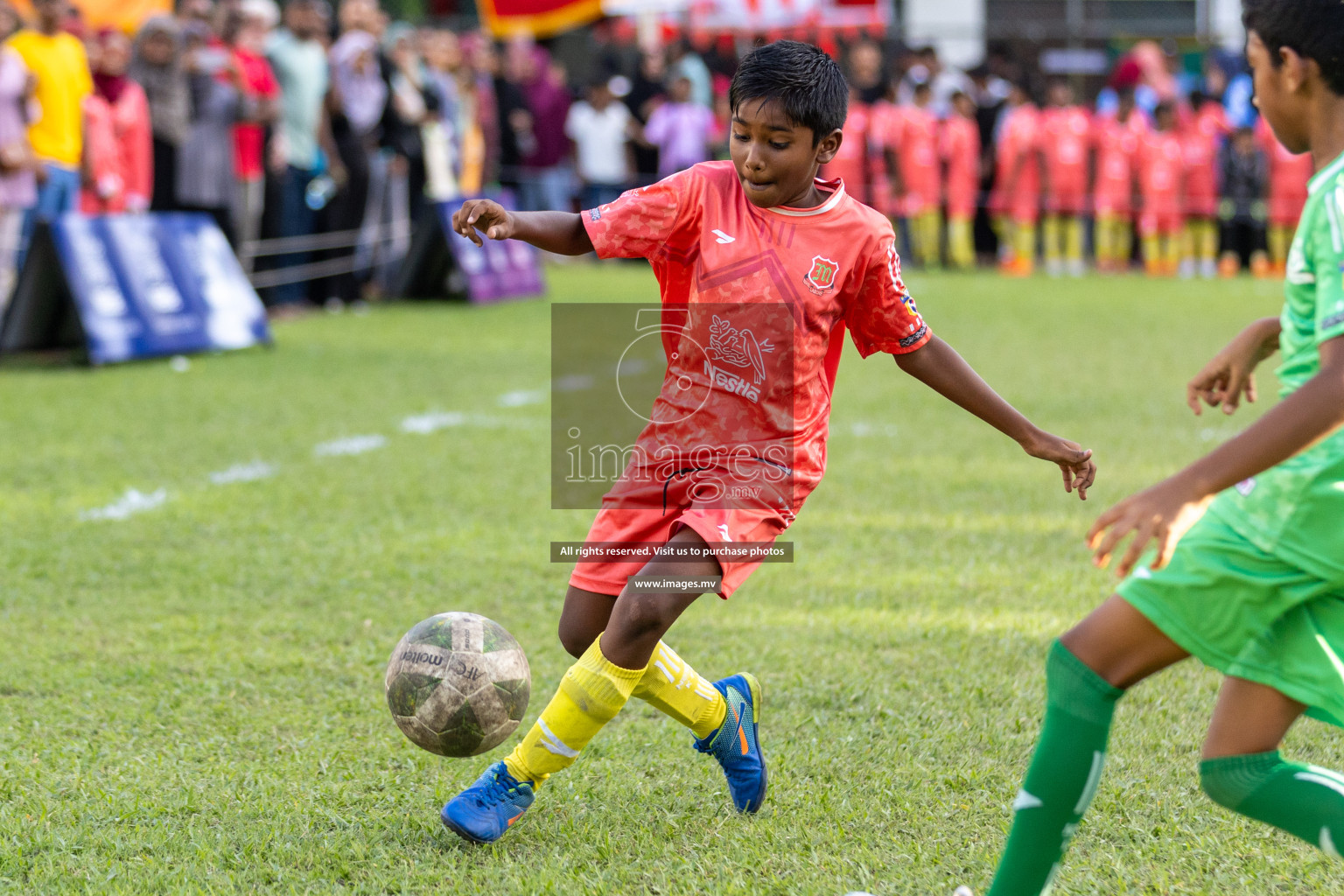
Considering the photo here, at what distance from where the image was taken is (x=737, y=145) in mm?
3092

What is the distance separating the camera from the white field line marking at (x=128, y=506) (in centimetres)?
598

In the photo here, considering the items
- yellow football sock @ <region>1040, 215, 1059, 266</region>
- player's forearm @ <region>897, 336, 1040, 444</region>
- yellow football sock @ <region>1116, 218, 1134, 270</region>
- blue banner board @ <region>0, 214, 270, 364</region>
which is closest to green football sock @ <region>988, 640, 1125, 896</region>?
player's forearm @ <region>897, 336, 1040, 444</region>

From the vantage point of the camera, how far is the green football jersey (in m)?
2.20

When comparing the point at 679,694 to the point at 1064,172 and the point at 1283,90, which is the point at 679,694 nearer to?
the point at 1283,90

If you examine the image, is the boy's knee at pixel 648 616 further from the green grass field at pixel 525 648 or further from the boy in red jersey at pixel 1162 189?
the boy in red jersey at pixel 1162 189

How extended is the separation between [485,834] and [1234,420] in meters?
6.27

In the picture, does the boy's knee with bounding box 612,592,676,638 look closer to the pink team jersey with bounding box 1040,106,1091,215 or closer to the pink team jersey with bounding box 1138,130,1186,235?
the pink team jersey with bounding box 1040,106,1091,215

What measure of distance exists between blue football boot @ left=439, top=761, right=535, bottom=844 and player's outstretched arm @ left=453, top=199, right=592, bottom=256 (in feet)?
3.56

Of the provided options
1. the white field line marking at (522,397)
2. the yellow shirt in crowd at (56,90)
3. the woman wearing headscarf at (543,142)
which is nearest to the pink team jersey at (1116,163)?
the woman wearing headscarf at (543,142)

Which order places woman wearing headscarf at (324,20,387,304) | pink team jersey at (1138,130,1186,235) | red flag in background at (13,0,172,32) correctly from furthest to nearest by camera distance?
pink team jersey at (1138,130,1186,235), red flag in background at (13,0,172,32), woman wearing headscarf at (324,20,387,304)

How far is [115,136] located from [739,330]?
8.66m

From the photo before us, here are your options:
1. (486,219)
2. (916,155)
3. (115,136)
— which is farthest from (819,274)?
(916,155)

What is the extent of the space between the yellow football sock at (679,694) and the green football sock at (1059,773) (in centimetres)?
97

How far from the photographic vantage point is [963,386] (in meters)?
3.17
